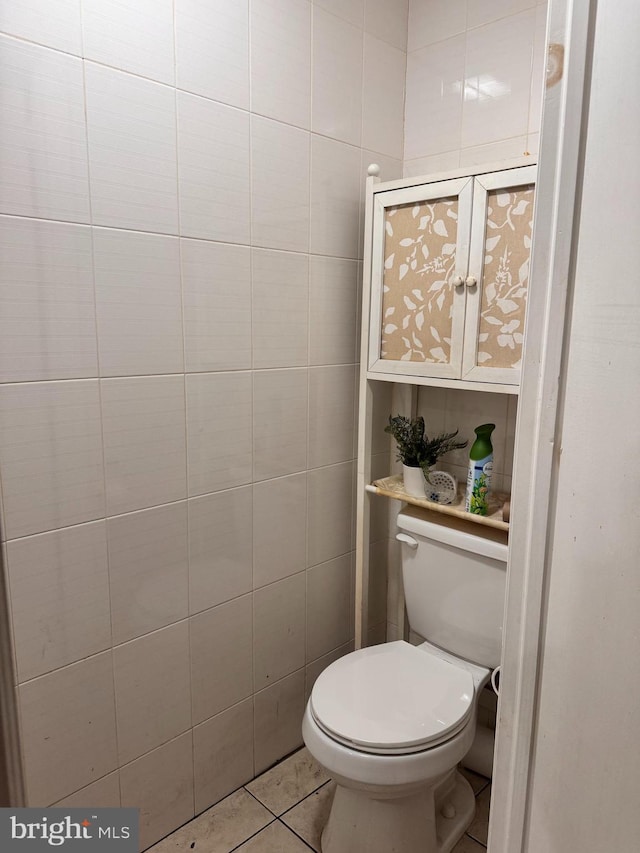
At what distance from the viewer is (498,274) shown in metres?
1.42

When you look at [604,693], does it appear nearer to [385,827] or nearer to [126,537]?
[126,537]

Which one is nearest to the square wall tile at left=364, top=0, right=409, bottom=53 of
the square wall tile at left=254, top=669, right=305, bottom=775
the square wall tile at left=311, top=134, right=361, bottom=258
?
the square wall tile at left=311, top=134, right=361, bottom=258

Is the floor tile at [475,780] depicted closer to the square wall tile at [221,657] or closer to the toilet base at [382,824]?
the toilet base at [382,824]

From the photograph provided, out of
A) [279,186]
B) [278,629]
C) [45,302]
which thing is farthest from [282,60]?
[278,629]

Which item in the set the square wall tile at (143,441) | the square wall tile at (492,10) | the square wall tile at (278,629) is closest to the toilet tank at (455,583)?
the square wall tile at (278,629)

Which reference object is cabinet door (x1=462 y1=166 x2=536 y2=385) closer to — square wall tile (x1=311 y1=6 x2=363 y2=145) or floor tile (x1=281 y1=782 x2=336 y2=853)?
square wall tile (x1=311 y1=6 x2=363 y2=145)

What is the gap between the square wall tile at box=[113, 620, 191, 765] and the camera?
1377 millimetres

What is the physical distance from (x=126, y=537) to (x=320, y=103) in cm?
124

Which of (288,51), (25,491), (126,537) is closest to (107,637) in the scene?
(126,537)

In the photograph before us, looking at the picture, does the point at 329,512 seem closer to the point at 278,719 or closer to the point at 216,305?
the point at 278,719

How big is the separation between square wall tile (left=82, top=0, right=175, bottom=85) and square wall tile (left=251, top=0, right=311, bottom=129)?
→ 242 millimetres

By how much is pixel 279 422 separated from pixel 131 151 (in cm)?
75

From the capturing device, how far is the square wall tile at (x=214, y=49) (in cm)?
129

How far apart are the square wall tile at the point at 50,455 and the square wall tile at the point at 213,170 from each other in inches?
18.6
